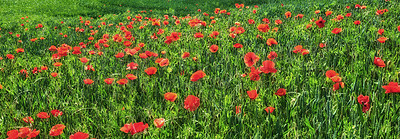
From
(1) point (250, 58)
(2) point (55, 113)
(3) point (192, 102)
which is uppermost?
(1) point (250, 58)

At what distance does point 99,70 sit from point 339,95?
7.04 feet

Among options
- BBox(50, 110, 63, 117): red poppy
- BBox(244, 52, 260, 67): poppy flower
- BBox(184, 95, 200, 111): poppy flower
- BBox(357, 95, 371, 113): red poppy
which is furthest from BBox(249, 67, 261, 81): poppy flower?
BBox(50, 110, 63, 117): red poppy

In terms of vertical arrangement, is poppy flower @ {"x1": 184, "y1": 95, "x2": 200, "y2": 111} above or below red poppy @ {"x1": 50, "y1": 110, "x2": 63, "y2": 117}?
above

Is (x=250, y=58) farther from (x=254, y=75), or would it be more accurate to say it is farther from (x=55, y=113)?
(x=55, y=113)

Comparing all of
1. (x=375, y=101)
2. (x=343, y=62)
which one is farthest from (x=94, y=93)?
(x=343, y=62)

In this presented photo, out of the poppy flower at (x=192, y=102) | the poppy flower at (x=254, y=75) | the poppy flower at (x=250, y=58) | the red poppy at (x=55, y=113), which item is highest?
the poppy flower at (x=250, y=58)

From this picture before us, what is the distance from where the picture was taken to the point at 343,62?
229cm

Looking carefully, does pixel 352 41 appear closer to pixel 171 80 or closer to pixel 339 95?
pixel 339 95

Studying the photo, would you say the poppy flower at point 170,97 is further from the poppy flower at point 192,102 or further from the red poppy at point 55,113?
the red poppy at point 55,113

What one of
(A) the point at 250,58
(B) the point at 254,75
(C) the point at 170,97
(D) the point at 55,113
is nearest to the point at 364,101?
(B) the point at 254,75

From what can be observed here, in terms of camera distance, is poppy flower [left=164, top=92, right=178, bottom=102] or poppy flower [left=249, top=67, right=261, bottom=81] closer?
poppy flower [left=164, top=92, right=178, bottom=102]

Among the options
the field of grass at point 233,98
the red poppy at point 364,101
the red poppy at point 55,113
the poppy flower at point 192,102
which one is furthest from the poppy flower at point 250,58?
the red poppy at point 55,113

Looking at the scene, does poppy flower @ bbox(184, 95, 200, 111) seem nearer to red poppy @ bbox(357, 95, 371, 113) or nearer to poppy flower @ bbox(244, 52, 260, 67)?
poppy flower @ bbox(244, 52, 260, 67)

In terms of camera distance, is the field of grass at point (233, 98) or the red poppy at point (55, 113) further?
the red poppy at point (55, 113)
